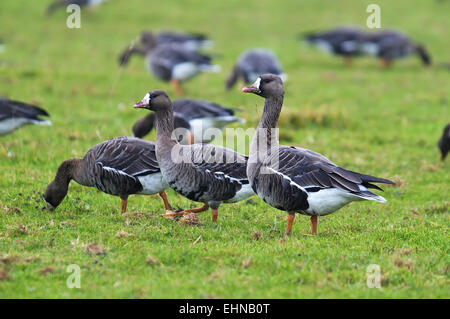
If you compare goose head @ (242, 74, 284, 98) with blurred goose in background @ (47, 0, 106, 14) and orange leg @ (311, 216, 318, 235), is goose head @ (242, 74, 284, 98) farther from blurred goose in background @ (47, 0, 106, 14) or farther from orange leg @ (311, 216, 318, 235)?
blurred goose in background @ (47, 0, 106, 14)

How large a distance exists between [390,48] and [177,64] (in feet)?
33.8

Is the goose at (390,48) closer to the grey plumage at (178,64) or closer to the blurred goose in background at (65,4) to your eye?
the grey plumage at (178,64)

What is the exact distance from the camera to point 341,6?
1321 inches

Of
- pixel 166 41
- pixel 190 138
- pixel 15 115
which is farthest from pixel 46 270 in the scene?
pixel 166 41

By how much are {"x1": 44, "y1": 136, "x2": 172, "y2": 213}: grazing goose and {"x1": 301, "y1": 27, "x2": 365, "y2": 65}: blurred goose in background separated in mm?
17159

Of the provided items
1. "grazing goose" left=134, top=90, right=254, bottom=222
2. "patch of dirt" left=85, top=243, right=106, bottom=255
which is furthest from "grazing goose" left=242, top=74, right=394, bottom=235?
"patch of dirt" left=85, top=243, right=106, bottom=255

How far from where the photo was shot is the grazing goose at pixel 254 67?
1781cm

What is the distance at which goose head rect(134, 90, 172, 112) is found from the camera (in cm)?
846

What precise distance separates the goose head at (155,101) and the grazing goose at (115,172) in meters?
0.68

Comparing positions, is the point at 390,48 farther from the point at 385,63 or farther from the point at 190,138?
the point at 190,138

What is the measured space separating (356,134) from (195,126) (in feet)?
14.2

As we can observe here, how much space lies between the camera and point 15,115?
37.7 ft

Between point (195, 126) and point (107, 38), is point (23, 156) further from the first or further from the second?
point (107, 38)
